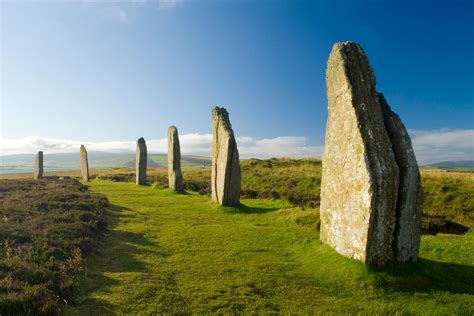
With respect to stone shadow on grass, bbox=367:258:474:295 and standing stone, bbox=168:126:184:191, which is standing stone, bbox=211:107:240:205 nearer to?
standing stone, bbox=168:126:184:191

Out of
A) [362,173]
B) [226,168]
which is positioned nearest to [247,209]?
[226,168]

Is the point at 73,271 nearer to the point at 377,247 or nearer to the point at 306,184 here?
the point at 377,247

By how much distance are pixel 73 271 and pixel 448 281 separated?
31.6 ft

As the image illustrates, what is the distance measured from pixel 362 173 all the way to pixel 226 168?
10.3 metres

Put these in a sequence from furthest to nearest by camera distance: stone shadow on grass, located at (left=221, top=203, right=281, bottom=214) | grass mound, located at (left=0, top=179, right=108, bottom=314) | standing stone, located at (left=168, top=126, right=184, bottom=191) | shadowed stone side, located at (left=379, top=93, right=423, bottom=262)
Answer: standing stone, located at (left=168, top=126, right=184, bottom=191) < stone shadow on grass, located at (left=221, top=203, right=281, bottom=214) < shadowed stone side, located at (left=379, top=93, right=423, bottom=262) < grass mound, located at (left=0, top=179, right=108, bottom=314)

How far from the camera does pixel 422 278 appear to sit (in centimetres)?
852

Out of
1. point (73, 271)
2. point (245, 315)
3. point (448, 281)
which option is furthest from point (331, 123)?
point (73, 271)

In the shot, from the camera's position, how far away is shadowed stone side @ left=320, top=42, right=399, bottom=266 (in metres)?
8.62

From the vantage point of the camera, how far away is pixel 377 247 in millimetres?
8680

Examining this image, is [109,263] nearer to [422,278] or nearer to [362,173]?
[362,173]

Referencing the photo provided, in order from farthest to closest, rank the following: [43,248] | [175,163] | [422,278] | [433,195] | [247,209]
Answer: [175,163] < [433,195] < [247,209] < [43,248] < [422,278]

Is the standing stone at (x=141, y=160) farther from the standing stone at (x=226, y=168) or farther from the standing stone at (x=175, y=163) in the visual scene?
the standing stone at (x=226, y=168)

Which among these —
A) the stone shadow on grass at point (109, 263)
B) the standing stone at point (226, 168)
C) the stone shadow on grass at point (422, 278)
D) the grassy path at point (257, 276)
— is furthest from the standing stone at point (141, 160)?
the stone shadow on grass at point (422, 278)

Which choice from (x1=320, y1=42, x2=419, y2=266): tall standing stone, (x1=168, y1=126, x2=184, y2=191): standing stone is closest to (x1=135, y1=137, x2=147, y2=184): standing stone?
(x1=168, y1=126, x2=184, y2=191): standing stone
